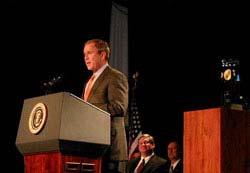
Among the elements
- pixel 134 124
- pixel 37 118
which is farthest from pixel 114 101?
pixel 134 124

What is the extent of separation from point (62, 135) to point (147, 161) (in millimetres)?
3634

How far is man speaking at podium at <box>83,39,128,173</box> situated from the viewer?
274 centimetres

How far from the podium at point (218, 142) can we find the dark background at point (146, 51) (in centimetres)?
236

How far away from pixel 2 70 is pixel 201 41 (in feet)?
10.9

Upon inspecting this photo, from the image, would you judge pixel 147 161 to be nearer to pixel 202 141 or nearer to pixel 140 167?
pixel 140 167

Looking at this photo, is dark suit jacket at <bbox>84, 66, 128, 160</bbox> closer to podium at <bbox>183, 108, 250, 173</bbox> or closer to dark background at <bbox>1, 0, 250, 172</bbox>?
podium at <bbox>183, 108, 250, 173</bbox>

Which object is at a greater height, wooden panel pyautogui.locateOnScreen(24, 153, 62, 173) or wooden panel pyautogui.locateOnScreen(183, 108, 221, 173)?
wooden panel pyautogui.locateOnScreen(183, 108, 221, 173)

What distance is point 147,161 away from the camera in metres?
5.79

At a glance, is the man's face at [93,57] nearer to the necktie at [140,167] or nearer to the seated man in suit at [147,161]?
the seated man in suit at [147,161]

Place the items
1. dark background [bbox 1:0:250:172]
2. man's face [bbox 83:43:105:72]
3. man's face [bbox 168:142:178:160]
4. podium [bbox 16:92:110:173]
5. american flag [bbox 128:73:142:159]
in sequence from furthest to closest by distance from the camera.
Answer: american flag [bbox 128:73:142:159] → man's face [bbox 168:142:178:160] → dark background [bbox 1:0:250:172] → man's face [bbox 83:43:105:72] → podium [bbox 16:92:110:173]

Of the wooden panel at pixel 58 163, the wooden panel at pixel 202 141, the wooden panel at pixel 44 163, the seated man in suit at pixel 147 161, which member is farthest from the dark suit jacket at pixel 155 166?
the wooden panel at pixel 44 163

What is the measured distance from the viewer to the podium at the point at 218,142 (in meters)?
2.92

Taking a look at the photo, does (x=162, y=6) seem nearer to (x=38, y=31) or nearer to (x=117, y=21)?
(x=117, y=21)

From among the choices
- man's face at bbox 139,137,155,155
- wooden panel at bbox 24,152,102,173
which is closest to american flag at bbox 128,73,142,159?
man's face at bbox 139,137,155,155
